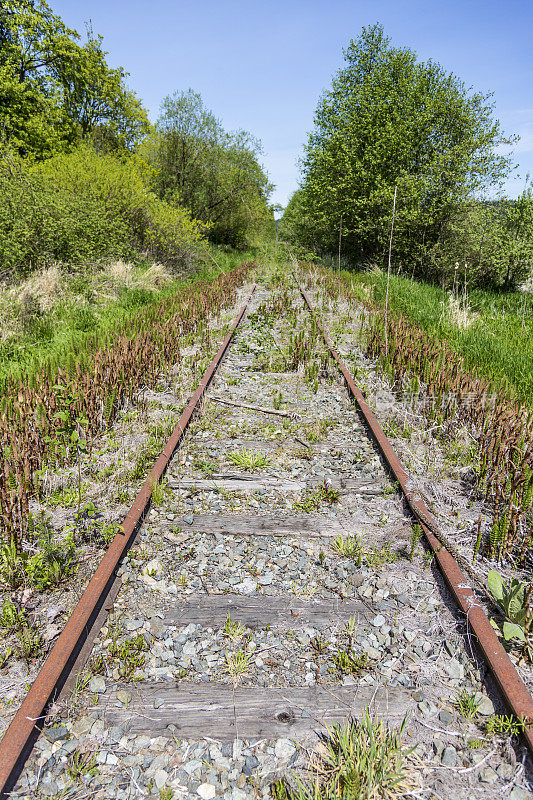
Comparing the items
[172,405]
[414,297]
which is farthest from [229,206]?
[172,405]

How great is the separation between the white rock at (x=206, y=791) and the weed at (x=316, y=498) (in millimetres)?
2134

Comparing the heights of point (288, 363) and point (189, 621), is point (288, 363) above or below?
above

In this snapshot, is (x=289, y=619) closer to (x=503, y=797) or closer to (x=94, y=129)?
(x=503, y=797)

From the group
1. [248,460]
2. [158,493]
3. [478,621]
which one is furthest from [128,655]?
[248,460]

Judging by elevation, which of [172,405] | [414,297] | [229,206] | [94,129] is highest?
[94,129]

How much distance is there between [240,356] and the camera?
27.3 feet

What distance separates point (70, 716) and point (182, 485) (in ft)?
7.06

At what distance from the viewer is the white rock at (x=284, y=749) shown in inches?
77.9

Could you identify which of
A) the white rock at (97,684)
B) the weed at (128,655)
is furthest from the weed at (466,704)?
the white rock at (97,684)

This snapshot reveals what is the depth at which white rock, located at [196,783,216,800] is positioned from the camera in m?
1.84

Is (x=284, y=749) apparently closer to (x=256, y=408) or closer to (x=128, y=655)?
(x=128, y=655)

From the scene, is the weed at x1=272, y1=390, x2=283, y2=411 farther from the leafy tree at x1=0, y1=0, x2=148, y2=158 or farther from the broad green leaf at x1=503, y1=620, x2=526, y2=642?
the leafy tree at x1=0, y1=0, x2=148, y2=158

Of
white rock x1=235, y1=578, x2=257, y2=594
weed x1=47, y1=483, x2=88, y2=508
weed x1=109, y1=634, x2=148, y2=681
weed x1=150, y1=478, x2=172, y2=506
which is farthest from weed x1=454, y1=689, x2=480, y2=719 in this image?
weed x1=47, y1=483, x2=88, y2=508

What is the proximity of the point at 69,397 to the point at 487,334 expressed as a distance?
727 cm
